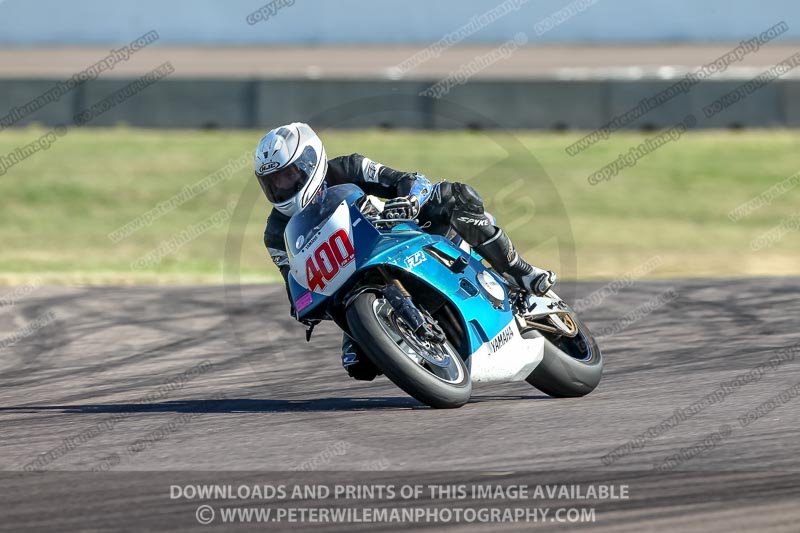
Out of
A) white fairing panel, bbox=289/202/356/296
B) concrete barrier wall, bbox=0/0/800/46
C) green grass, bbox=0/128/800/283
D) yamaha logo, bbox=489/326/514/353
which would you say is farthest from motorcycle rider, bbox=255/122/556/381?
concrete barrier wall, bbox=0/0/800/46

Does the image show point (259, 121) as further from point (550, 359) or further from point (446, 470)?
point (446, 470)

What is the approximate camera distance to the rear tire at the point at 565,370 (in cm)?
696

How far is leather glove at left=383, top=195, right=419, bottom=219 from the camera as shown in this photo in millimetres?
6512

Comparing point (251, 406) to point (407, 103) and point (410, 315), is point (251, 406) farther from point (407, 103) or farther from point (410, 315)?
point (407, 103)

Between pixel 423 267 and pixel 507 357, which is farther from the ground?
pixel 423 267

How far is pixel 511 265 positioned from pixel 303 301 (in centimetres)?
121

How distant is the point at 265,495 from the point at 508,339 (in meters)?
2.09

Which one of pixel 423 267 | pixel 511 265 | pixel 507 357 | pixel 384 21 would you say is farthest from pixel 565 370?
pixel 384 21

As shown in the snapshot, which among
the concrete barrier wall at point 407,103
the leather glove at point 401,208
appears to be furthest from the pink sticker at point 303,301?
the concrete barrier wall at point 407,103

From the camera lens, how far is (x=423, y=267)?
255 inches

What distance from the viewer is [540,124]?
2184 cm

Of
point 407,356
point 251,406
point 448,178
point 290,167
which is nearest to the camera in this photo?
point 407,356

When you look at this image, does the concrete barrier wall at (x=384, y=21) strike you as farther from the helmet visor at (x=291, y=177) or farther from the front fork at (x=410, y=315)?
the front fork at (x=410, y=315)

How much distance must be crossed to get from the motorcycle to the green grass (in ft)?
26.3
